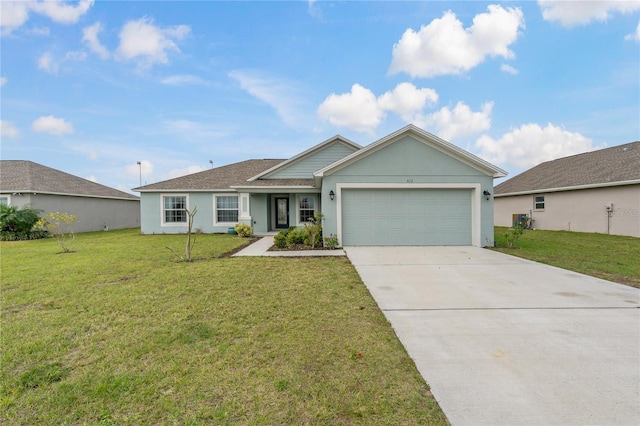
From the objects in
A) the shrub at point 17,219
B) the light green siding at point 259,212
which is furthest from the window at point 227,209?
the shrub at point 17,219

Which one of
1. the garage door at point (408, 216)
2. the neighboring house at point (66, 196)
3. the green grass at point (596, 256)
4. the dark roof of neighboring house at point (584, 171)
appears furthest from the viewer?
the neighboring house at point (66, 196)

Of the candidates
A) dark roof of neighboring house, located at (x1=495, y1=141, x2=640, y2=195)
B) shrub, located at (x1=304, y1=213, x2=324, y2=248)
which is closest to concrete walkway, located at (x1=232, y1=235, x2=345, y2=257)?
shrub, located at (x1=304, y1=213, x2=324, y2=248)

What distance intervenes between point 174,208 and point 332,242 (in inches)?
444

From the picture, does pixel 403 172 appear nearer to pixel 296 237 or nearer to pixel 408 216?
pixel 408 216

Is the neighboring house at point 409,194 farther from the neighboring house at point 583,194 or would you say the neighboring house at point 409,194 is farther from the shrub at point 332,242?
the neighboring house at point 583,194

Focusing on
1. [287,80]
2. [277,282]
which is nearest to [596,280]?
[277,282]

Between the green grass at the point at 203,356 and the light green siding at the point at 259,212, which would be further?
the light green siding at the point at 259,212

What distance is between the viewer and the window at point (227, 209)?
1708cm

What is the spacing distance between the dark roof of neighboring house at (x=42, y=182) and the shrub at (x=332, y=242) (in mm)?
17835

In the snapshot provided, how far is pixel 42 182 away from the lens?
18062 millimetres

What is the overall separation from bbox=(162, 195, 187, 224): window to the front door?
552 cm

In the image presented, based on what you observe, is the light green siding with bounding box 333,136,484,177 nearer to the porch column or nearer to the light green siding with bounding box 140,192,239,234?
the porch column

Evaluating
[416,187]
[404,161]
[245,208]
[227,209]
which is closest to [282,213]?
[245,208]

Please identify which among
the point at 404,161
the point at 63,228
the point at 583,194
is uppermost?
the point at 404,161
